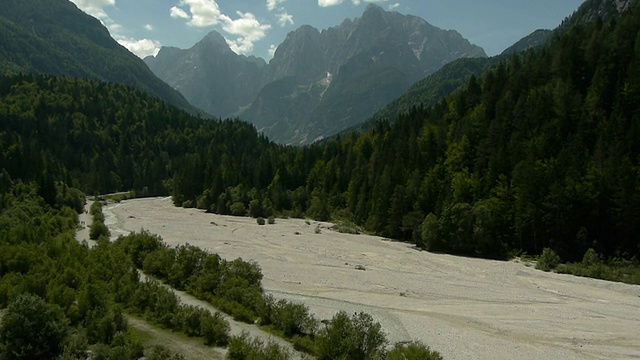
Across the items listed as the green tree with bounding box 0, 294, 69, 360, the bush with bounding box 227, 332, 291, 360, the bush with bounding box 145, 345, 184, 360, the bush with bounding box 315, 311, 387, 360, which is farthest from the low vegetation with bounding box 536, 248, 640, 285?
the green tree with bounding box 0, 294, 69, 360

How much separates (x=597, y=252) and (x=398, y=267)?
26.5 meters

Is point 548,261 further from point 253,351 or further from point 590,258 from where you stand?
point 253,351

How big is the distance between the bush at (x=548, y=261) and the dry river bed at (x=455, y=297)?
187cm

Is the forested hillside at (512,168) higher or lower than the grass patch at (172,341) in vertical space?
higher

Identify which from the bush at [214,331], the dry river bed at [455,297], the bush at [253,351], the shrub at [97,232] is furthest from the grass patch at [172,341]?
the shrub at [97,232]

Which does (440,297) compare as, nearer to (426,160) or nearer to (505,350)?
(505,350)

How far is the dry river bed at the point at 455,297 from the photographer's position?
1185 inches

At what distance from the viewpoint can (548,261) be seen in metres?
57.1

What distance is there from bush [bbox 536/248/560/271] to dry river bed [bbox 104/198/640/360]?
187 cm

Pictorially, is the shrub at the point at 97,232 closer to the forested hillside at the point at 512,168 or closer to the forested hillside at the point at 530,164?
the forested hillside at the point at 512,168

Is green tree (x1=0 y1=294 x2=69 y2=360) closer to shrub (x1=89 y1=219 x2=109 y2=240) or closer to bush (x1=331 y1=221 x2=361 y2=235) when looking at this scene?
shrub (x1=89 y1=219 x2=109 y2=240)

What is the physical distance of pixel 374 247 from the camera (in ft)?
237

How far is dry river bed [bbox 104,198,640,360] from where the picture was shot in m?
30.1

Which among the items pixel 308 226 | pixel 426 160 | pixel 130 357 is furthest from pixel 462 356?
pixel 308 226
